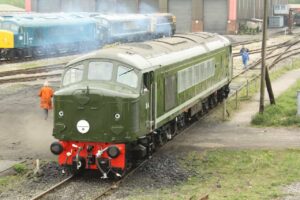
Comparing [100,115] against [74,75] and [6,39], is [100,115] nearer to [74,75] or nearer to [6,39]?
[74,75]

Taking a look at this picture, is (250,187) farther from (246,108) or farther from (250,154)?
(246,108)

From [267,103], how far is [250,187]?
38.1 feet

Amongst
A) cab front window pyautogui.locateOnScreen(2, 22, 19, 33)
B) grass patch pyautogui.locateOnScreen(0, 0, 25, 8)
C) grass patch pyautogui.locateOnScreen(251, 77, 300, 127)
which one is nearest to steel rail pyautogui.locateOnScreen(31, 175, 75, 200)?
grass patch pyautogui.locateOnScreen(251, 77, 300, 127)

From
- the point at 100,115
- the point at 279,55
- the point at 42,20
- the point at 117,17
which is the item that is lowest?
the point at 279,55

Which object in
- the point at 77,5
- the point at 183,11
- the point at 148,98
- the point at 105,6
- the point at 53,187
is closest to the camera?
the point at 53,187

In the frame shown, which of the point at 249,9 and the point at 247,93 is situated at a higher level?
the point at 249,9

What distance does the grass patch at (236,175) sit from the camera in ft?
41.1

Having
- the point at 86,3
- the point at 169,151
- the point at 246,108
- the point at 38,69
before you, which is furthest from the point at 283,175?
the point at 86,3

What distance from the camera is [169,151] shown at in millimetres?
16438

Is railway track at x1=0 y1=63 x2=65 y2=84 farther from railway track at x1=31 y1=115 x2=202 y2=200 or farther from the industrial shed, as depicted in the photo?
the industrial shed

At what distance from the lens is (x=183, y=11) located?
222ft

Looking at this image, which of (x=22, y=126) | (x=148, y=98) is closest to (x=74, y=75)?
(x=148, y=98)

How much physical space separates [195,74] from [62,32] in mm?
24495

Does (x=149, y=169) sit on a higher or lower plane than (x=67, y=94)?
lower
